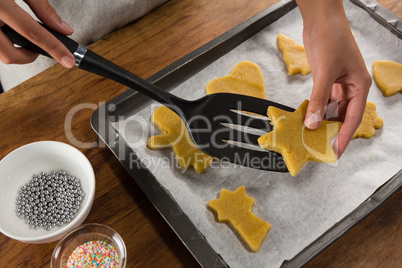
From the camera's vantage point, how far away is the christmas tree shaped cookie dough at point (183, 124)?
3.71 ft

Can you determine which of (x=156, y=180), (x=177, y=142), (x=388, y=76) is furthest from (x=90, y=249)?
(x=388, y=76)

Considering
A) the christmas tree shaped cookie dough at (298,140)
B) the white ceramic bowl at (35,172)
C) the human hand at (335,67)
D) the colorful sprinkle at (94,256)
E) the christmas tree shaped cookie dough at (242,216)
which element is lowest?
the colorful sprinkle at (94,256)

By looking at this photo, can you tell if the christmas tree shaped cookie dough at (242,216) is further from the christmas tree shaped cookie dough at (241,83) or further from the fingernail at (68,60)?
the fingernail at (68,60)

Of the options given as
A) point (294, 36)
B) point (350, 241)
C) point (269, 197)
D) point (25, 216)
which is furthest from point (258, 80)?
point (25, 216)

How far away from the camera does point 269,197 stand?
1105 mm

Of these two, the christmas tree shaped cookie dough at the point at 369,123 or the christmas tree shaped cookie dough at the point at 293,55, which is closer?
the christmas tree shaped cookie dough at the point at 369,123

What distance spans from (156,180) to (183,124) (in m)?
0.22

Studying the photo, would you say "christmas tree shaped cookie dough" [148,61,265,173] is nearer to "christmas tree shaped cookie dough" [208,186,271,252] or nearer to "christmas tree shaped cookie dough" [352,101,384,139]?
"christmas tree shaped cookie dough" [208,186,271,252]

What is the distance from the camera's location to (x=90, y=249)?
0.98 m

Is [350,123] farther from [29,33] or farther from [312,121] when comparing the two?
[29,33]

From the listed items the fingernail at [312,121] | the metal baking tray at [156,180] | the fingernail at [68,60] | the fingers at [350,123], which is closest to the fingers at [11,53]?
the fingernail at [68,60]

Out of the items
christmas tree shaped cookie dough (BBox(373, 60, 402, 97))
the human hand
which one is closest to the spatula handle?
the human hand

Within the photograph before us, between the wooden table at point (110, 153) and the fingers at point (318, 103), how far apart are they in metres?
0.33

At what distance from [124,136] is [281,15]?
2.38 feet
